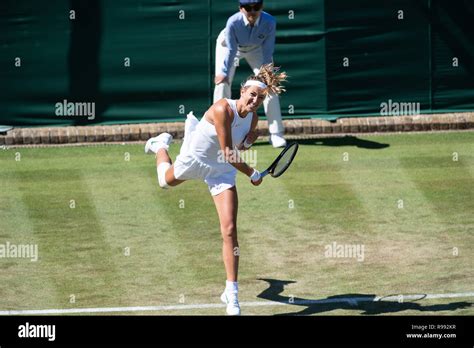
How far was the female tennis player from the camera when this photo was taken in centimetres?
1071

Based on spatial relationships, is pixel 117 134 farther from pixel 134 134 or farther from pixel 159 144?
pixel 159 144

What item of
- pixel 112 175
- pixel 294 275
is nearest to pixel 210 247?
pixel 294 275

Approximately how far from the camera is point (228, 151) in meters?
10.7

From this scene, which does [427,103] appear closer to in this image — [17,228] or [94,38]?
[94,38]

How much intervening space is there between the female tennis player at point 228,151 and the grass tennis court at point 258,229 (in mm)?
653

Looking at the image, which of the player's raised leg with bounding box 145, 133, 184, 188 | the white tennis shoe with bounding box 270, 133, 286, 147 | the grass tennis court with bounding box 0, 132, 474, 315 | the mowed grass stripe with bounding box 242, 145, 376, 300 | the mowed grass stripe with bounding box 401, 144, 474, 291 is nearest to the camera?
the grass tennis court with bounding box 0, 132, 474, 315

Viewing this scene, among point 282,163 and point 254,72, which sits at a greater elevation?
point 254,72

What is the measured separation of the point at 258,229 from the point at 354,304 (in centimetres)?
287

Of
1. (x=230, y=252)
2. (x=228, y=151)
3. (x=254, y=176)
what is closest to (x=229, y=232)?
(x=230, y=252)

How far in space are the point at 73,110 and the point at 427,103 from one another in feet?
18.6

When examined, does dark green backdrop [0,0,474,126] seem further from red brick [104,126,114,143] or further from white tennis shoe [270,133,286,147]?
white tennis shoe [270,133,286,147]

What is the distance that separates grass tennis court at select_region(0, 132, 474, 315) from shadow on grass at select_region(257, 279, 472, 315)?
2 cm

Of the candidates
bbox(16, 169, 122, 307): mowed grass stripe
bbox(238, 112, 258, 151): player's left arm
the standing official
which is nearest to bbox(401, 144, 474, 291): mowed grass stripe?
the standing official

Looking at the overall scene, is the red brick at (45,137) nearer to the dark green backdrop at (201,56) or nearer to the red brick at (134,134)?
the dark green backdrop at (201,56)
